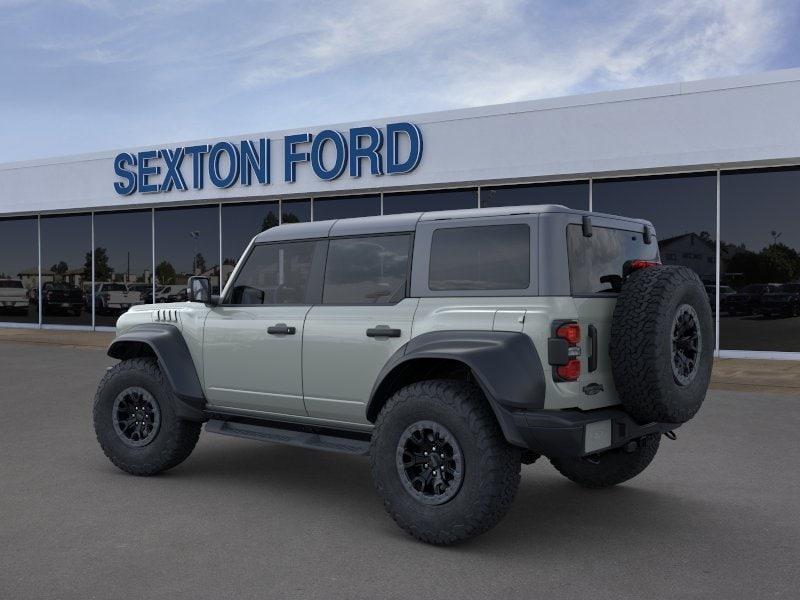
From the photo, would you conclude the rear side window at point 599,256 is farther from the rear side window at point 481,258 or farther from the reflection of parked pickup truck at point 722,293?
the reflection of parked pickup truck at point 722,293

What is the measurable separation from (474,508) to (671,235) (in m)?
11.4

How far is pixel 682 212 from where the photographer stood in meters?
14.6

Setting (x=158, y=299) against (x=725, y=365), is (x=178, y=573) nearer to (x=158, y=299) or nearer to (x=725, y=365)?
(x=725, y=365)

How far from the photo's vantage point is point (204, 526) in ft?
15.7

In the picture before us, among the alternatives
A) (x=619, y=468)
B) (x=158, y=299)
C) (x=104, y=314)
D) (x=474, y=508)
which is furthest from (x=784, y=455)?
(x=104, y=314)

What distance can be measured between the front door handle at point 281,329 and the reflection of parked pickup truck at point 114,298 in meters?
17.0

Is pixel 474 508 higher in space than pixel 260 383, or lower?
lower

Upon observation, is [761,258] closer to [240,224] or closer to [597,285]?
[597,285]

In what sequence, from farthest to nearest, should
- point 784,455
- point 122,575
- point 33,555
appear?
point 784,455
point 33,555
point 122,575

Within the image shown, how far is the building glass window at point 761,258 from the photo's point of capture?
546 inches

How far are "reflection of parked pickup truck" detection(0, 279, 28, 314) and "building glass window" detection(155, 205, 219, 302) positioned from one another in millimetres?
5524

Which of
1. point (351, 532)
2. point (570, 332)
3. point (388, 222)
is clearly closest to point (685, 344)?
point (570, 332)

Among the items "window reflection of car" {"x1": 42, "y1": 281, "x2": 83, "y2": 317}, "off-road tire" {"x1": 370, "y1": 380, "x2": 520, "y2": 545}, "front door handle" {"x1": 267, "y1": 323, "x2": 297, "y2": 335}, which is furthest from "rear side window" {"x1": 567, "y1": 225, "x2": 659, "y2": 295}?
"window reflection of car" {"x1": 42, "y1": 281, "x2": 83, "y2": 317}

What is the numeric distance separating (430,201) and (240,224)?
5154 mm
